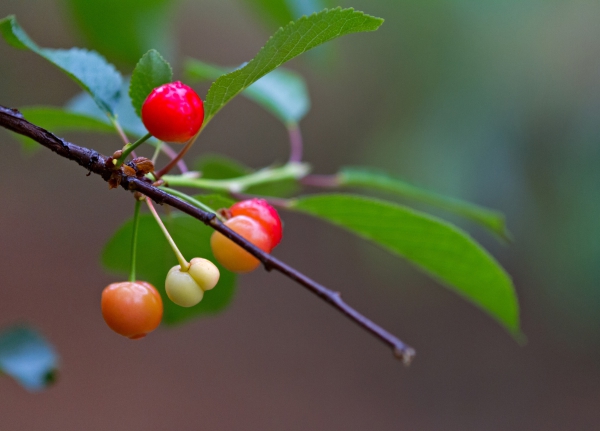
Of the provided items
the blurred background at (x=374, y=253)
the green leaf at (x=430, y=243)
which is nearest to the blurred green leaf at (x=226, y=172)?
the green leaf at (x=430, y=243)

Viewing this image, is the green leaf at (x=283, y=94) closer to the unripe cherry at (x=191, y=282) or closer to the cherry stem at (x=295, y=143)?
the cherry stem at (x=295, y=143)

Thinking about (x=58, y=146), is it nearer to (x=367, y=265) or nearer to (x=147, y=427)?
(x=147, y=427)

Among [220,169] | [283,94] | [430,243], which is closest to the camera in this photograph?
[430,243]

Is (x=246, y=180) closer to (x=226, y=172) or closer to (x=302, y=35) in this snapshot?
(x=226, y=172)

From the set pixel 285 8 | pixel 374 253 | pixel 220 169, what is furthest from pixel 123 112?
pixel 374 253

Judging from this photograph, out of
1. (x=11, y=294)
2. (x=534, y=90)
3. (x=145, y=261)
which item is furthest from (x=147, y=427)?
(x=534, y=90)
